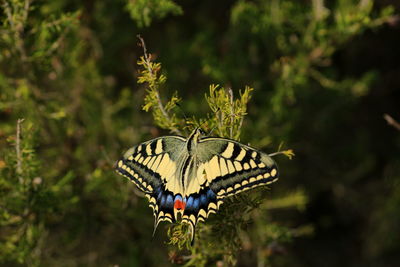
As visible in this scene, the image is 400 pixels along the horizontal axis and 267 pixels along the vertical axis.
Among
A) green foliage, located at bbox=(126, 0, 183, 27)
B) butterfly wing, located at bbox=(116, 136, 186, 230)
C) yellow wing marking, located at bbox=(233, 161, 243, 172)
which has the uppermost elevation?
green foliage, located at bbox=(126, 0, 183, 27)

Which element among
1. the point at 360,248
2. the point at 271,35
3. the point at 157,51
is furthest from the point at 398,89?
the point at 157,51

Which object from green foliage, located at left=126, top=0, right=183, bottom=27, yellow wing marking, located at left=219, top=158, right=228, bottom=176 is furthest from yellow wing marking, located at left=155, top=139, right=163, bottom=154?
green foliage, located at left=126, top=0, right=183, bottom=27

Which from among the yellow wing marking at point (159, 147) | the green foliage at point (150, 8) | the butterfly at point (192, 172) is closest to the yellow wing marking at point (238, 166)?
the butterfly at point (192, 172)

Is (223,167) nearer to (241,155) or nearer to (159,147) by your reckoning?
(241,155)

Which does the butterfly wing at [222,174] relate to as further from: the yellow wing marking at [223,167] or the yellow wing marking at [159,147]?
the yellow wing marking at [159,147]

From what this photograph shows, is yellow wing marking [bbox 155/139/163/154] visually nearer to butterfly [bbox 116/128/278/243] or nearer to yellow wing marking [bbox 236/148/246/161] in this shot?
butterfly [bbox 116/128/278/243]

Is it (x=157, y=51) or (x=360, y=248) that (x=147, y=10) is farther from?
(x=360, y=248)

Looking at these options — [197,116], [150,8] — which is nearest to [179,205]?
[150,8]
